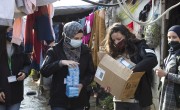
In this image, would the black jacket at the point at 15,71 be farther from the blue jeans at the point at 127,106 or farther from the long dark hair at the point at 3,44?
the blue jeans at the point at 127,106

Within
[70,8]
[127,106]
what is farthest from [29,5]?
[70,8]

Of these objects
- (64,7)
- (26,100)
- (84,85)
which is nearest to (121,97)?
(84,85)

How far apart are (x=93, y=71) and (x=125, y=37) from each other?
0.65 metres

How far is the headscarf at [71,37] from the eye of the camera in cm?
472

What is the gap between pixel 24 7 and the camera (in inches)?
150

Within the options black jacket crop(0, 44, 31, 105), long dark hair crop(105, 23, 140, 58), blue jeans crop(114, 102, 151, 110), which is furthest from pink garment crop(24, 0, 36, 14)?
blue jeans crop(114, 102, 151, 110)

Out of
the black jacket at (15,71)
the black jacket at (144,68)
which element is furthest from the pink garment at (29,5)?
the black jacket at (144,68)

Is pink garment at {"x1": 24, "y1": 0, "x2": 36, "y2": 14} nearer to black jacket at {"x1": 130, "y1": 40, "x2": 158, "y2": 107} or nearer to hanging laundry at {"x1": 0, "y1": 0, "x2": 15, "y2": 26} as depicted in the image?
hanging laundry at {"x1": 0, "y1": 0, "x2": 15, "y2": 26}

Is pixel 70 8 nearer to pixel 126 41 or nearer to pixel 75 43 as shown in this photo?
pixel 75 43

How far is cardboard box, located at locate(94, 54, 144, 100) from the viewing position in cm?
441

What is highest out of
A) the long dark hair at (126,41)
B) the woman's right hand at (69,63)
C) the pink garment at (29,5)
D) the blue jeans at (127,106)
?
the pink garment at (29,5)

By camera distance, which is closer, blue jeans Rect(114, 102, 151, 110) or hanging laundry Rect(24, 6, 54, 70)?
blue jeans Rect(114, 102, 151, 110)

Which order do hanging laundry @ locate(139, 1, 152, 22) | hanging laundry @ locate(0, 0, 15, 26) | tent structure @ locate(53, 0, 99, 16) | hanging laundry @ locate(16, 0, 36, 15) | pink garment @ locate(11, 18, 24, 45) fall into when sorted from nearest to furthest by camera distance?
hanging laundry @ locate(0, 0, 15, 26) → hanging laundry @ locate(16, 0, 36, 15) → pink garment @ locate(11, 18, 24, 45) → hanging laundry @ locate(139, 1, 152, 22) → tent structure @ locate(53, 0, 99, 16)

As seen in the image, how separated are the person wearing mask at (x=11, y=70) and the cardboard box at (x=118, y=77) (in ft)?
3.70
